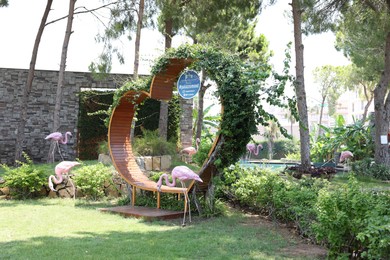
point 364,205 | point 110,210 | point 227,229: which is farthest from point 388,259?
point 110,210

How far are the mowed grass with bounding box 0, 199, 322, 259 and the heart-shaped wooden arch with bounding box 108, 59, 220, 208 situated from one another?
83 centimetres

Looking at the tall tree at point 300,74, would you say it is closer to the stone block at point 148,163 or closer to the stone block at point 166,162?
the stone block at point 166,162

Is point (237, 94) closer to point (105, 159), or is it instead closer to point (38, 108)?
point (105, 159)

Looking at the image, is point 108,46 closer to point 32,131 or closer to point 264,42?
point 32,131

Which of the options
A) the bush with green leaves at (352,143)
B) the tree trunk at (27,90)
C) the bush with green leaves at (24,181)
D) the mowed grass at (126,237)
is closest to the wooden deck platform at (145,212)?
the mowed grass at (126,237)

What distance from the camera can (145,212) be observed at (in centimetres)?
731

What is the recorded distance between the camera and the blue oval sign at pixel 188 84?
7.30 meters

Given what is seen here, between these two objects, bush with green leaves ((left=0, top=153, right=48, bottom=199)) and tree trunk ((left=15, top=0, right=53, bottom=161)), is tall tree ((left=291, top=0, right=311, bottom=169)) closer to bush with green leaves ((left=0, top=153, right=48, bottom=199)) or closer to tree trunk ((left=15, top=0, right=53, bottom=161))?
bush with green leaves ((left=0, top=153, right=48, bottom=199))

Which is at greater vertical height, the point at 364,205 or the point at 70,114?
the point at 70,114

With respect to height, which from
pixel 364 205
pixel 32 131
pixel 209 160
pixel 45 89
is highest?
pixel 45 89

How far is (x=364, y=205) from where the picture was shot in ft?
14.4

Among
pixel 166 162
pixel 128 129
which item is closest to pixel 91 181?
pixel 128 129

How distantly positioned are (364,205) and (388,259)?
58 cm

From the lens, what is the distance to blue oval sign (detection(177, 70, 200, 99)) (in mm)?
7301
